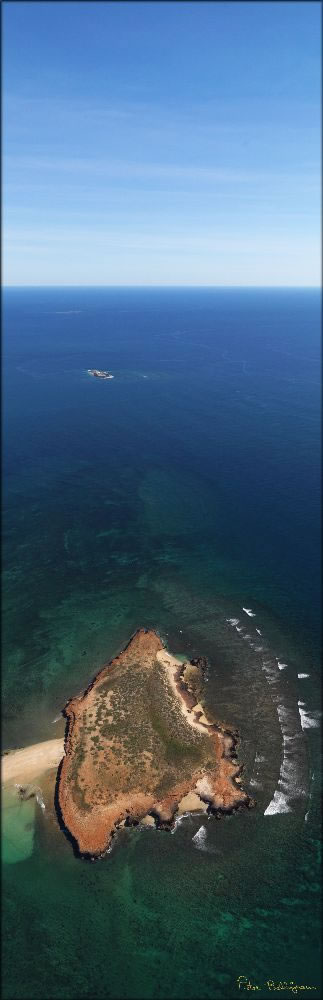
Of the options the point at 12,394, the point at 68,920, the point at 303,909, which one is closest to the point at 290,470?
the point at 303,909

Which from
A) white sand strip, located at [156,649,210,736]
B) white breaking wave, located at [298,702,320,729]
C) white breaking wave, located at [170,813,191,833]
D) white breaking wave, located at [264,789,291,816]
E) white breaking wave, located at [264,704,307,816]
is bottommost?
white breaking wave, located at [170,813,191,833]

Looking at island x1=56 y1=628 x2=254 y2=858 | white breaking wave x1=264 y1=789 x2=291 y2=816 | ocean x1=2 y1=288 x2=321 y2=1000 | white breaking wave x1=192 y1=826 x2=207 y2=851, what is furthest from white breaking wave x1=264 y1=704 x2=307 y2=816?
white breaking wave x1=192 y1=826 x2=207 y2=851

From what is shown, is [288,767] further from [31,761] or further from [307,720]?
[31,761]

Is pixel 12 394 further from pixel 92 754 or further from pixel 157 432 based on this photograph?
pixel 92 754

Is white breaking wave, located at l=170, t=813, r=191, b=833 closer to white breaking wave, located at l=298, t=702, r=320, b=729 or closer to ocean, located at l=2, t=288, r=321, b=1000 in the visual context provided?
ocean, located at l=2, t=288, r=321, b=1000

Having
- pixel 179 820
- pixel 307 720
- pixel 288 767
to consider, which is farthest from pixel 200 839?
pixel 307 720
